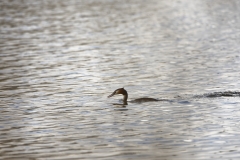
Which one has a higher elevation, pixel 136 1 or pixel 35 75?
pixel 136 1

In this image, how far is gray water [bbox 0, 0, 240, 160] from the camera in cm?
1426

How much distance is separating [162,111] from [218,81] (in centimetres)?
532

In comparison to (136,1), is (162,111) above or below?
below

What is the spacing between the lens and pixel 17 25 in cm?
4466

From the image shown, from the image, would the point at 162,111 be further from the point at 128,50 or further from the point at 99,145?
the point at 128,50

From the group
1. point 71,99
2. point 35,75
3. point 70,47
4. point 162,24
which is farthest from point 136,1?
point 71,99

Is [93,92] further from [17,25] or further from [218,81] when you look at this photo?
[17,25]

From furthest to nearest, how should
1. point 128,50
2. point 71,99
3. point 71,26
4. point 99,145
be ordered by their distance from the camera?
point 71,26
point 128,50
point 71,99
point 99,145

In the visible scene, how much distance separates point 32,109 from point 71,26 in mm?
25626

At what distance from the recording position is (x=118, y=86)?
22.5 metres

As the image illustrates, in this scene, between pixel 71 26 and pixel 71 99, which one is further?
pixel 71 26

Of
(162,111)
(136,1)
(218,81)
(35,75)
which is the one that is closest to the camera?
(162,111)

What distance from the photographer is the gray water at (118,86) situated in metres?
14.3

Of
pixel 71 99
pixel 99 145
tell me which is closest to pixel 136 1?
pixel 71 99
